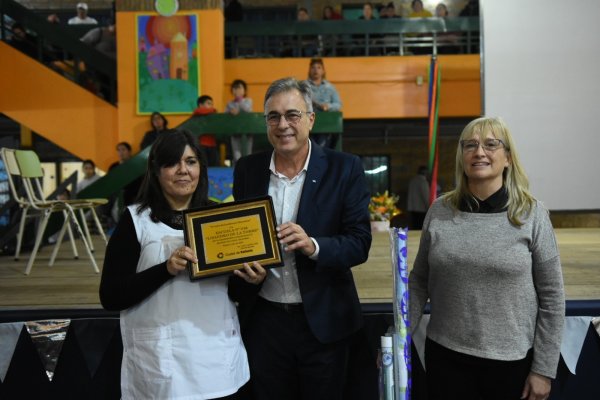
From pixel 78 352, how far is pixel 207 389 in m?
0.95

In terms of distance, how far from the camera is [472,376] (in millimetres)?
1607

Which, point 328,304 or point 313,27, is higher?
point 313,27

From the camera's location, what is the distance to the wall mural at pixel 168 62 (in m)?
7.49

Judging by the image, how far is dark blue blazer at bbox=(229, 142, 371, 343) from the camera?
1.62 meters

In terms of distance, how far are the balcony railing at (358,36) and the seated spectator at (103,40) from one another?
5.40 ft

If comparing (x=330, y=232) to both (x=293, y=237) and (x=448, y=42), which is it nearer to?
(x=293, y=237)

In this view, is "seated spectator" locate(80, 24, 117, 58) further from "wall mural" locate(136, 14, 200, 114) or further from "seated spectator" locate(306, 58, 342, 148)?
"seated spectator" locate(306, 58, 342, 148)

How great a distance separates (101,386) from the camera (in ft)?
7.41

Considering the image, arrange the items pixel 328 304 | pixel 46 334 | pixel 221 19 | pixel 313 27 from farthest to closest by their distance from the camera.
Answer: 1. pixel 313 27
2. pixel 221 19
3. pixel 46 334
4. pixel 328 304

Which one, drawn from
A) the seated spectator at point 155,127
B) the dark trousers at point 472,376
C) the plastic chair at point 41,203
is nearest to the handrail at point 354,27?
the seated spectator at point 155,127

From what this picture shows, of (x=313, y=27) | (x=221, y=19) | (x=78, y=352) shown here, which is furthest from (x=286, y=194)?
(x=313, y=27)

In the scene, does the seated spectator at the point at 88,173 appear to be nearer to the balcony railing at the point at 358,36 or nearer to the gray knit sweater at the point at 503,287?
the balcony railing at the point at 358,36

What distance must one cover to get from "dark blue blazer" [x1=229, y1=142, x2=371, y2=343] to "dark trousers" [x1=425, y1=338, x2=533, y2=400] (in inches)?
10.2

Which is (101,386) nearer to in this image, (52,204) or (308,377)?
(308,377)
